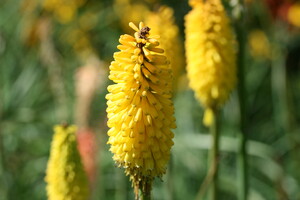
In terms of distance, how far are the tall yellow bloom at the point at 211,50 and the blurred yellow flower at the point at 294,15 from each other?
2.62 meters

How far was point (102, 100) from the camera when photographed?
245 inches

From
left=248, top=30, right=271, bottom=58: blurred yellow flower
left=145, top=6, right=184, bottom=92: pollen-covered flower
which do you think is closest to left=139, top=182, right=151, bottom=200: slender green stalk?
left=145, top=6, right=184, bottom=92: pollen-covered flower

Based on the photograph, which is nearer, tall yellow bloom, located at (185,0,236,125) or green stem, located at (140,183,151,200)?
green stem, located at (140,183,151,200)

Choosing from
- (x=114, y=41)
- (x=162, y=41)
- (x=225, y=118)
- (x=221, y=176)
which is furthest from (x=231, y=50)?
(x=114, y=41)

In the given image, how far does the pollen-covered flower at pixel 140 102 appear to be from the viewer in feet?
7.12

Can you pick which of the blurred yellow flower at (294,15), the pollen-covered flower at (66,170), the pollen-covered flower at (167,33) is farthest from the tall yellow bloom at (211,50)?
the blurred yellow flower at (294,15)

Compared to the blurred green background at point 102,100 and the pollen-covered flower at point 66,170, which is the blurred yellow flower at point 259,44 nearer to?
the blurred green background at point 102,100

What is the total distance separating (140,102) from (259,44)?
525 cm

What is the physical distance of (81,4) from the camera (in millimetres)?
6801

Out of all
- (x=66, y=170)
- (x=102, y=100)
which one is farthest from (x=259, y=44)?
(x=66, y=170)

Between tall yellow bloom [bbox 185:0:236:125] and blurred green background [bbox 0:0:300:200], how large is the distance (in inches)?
44.6

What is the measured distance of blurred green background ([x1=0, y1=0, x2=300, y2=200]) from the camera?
4.85m

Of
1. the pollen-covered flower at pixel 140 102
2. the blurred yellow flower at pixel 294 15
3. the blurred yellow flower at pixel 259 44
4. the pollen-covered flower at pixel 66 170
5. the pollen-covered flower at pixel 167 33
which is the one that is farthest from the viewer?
the blurred yellow flower at pixel 259 44

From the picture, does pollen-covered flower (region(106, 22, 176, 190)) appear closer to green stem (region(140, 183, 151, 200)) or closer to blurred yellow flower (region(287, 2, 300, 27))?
green stem (region(140, 183, 151, 200))
